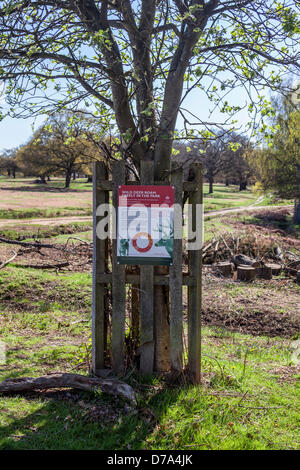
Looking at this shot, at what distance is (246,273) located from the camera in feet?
40.3

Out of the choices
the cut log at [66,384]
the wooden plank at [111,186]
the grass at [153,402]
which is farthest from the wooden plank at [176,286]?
the cut log at [66,384]

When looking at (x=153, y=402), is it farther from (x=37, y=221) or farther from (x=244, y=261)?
(x=37, y=221)

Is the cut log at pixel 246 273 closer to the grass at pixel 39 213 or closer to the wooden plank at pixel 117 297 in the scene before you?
the wooden plank at pixel 117 297

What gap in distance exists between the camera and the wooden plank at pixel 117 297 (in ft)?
14.5

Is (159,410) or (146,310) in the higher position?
(146,310)

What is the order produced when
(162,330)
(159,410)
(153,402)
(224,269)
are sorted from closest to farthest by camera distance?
1. (159,410)
2. (153,402)
3. (162,330)
4. (224,269)

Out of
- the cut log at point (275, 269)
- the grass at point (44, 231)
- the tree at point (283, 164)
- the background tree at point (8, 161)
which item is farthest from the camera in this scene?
the background tree at point (8, 161)

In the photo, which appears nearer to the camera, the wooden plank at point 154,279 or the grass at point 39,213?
the wooden plank at point 154,279

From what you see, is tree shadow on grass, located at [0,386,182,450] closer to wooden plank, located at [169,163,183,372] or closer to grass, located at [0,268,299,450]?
grass, located at [0,268,299,450]

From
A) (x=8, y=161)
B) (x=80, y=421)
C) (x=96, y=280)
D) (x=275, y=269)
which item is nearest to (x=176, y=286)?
(x=96, y=280)

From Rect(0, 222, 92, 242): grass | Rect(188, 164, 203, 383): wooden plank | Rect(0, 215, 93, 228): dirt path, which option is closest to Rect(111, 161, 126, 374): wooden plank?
Rect(188, 164, 203, 383): wooden plank

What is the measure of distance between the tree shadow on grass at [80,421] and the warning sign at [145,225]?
1473 millimetres

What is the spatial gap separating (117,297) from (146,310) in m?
0.36

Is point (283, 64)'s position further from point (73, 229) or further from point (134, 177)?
point (73, 229)
